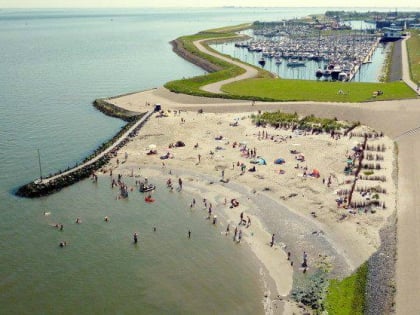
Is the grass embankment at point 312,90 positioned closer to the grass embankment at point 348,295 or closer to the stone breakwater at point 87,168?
the stone breakwater at point 87,168

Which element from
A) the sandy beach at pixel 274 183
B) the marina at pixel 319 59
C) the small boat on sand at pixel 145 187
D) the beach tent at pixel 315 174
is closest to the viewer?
the sandy beach at pixel 274 183

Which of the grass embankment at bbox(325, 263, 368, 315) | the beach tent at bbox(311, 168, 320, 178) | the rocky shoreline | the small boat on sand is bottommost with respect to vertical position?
the grass embankment at bbox(325, 263, 368, 315)

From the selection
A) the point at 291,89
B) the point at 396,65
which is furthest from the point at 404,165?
the point at 396,65

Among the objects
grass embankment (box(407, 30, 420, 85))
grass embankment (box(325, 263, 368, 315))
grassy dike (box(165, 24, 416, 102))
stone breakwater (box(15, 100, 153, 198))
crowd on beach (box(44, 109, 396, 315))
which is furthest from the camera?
grass embankment (box(407, 30, 420, 85))

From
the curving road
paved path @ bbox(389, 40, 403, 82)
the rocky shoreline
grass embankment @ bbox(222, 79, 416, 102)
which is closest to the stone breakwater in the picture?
grass embankment @ bbox(222, 79, 416, 102)

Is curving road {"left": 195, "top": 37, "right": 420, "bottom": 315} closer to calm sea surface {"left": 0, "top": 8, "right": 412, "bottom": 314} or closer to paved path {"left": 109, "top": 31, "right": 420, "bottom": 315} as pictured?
paved path {"left": 109, "top": 31, "right": 420, "bottom": 315}

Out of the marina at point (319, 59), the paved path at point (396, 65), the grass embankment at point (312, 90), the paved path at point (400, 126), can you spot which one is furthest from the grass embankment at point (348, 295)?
the marina at point (319, 59)
